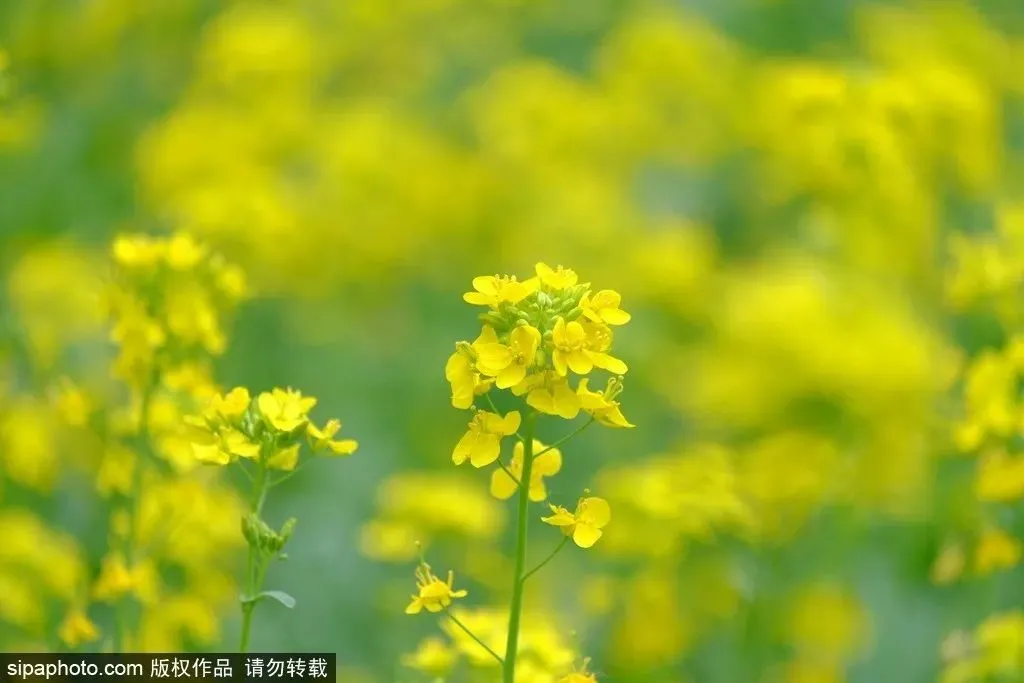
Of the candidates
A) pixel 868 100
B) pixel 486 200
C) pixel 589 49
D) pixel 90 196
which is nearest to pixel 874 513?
pixel 868 100

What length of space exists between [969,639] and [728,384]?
1.47 metres

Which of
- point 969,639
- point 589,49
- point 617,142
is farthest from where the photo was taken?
point 589,49

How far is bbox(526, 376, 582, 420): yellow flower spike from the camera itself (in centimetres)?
196

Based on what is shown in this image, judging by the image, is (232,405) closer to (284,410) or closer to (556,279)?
(284,410)

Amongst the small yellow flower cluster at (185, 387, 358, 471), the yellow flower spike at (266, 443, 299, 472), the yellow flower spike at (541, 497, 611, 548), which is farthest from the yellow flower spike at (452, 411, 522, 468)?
the yellow flower spike at (266, 443, 299, 472)

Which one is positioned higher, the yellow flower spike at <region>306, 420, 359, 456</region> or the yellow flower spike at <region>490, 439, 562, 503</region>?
the yellow flower spike at <region>306, 420, 359, 456</region>

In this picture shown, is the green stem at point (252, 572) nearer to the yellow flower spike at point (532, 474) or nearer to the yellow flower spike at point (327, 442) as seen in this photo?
the yellow flower spike at point (327, 442)

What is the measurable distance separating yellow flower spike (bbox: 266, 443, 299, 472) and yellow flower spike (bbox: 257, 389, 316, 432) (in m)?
0.05

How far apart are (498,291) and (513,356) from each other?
11 cm

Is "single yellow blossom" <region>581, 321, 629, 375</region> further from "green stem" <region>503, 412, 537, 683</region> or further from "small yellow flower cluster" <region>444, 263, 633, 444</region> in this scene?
"green stem" <region>503, 412, 537, 683</region>

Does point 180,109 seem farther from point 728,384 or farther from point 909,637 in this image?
point 909,637

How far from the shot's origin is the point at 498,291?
80.0 inches

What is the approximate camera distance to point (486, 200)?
626 centimetres

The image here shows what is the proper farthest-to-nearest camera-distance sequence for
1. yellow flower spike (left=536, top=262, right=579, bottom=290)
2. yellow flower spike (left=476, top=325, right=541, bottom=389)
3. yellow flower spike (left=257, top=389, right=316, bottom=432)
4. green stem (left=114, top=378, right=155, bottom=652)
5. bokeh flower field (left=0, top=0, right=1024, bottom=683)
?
bokeh flower field (left=0, top=0, right=1024, bottom=683) → green stem (left=114, top=378, right=155, bottom=652) → yellow flower spike (left=257, top=389, right=316, bottom=432) → yellow flower spike (left=536, top=262, right=579, bottom=290) → yellow flower spike (left=476, top=325, right=541, bottom=389)
